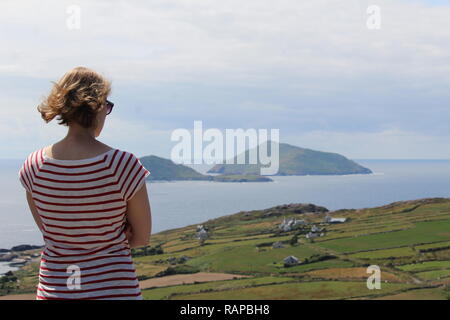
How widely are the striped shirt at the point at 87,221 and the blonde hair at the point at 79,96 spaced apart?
220 millimetres

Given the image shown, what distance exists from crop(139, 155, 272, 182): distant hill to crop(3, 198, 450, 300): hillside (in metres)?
56.4

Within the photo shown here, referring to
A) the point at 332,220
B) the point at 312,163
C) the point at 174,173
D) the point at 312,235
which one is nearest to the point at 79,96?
the point at 312,235

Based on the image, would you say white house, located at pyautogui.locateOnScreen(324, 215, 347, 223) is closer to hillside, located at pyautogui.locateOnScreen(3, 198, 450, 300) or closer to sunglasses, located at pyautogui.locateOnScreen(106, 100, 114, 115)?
hillside, located at pyautogui.locateOnScreen(3, 198, 450, 300)

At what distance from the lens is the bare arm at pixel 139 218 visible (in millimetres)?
2643

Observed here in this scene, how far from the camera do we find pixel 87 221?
2631 millimetres

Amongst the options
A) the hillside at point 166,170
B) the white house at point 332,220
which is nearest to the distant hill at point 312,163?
the hillside at point 166,170

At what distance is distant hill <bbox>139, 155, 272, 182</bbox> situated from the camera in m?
99.0

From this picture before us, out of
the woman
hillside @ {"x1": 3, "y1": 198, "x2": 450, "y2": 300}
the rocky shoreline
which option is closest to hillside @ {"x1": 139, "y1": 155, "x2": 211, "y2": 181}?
hillside @ {"x1": 3, "y1": 198, "x2": 450, "y2": 300}

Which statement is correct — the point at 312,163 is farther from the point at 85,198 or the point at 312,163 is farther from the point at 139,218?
the point at 85,198

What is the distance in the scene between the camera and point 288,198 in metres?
87.1
